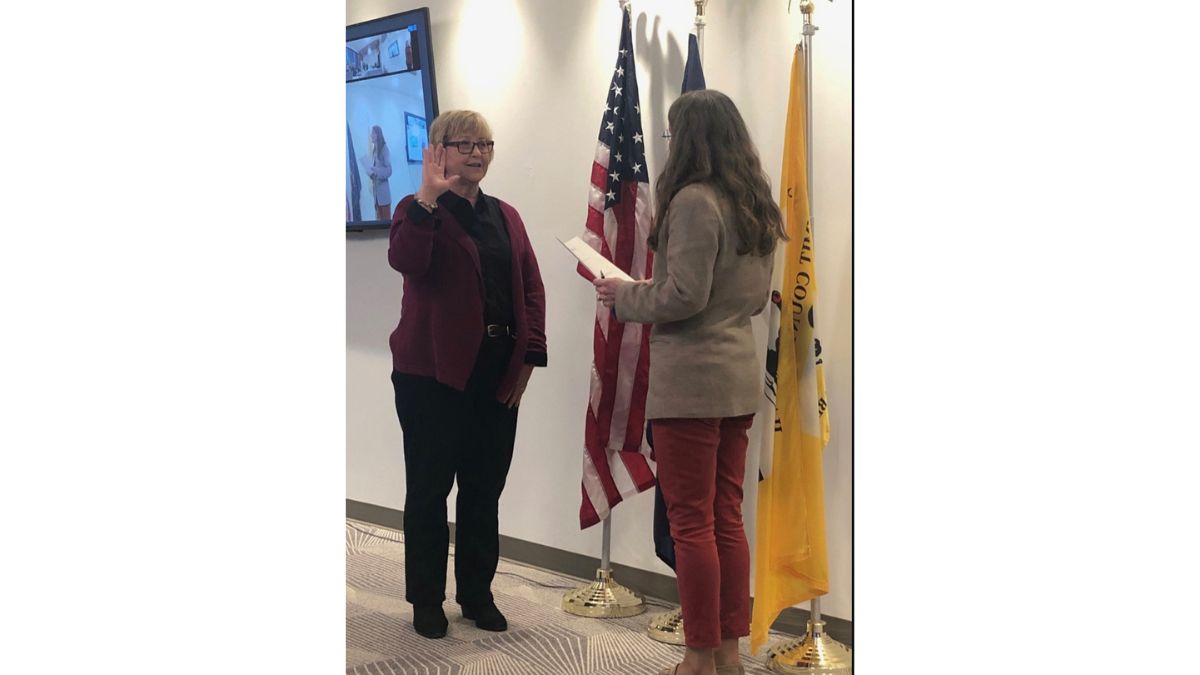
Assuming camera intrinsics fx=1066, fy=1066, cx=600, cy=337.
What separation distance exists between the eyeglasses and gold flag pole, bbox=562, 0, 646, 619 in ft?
1.36

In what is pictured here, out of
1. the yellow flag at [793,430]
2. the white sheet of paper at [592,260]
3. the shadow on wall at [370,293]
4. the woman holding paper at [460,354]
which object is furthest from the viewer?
the yellow flag at [793,430]

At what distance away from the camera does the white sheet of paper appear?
1.99m

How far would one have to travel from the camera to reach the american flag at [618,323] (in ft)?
6.59

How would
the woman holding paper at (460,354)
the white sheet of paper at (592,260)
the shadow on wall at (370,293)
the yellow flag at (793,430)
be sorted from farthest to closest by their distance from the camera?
the yellow flag at (793,430) < the white sheet of paper at (592,260) < the woman holding paper at (460,354) < the shadow on wall at (370,293)

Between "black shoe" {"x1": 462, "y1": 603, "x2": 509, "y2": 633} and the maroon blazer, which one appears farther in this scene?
"black shoe" {"x1": 462, "y1": 603, "x2": 509, "y2": 633}

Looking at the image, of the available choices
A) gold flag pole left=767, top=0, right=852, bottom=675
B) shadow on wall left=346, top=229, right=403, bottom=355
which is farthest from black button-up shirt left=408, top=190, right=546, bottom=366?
gold flag pole left=767, top=0, right=852, bottom=675

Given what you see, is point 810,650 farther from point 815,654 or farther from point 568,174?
point 568,174

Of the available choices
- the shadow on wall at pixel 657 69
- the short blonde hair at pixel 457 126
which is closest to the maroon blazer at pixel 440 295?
the short blonde hair at pixel 457 126

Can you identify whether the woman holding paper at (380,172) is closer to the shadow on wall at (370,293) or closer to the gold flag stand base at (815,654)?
the shadow on wall at (370,293)

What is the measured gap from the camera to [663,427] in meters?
2.09

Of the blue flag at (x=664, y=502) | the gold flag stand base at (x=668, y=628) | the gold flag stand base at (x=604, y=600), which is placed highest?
the blue flag at (x=664, y=502)

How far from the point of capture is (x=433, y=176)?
1.83 metres

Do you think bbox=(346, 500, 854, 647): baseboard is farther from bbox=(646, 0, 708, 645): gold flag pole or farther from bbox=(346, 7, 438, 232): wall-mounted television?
bbox=(346, 7, 438, 232): wall-mounted television
